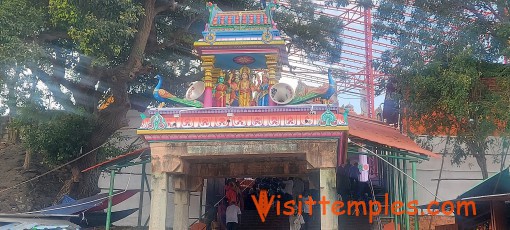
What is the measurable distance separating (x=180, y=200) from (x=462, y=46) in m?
7.74

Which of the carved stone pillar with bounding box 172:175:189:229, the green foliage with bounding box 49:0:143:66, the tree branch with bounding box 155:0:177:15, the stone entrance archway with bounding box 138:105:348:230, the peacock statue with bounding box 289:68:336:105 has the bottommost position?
the carved stone pillar with bounding box 172:175:189:229

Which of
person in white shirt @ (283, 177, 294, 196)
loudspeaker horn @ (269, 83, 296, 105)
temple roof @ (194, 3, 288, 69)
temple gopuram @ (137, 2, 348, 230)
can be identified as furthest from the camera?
person in white shirt @ (283, 177, 294, 196)

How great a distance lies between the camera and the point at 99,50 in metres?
13.5

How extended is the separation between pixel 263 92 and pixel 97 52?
16.2ft

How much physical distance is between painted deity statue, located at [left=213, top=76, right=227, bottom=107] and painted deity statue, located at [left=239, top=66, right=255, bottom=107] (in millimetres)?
350

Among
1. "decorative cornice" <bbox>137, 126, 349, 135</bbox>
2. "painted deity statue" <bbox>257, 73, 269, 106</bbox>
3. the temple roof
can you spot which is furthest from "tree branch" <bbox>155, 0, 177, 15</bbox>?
"decorative cornice" <bbox>137, 126, 349, 135</bbox>

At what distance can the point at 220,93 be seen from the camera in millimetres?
11297

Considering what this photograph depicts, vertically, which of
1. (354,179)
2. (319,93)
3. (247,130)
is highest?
(319,93)

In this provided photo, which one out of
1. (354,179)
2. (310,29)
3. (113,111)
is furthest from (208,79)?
(310,29)

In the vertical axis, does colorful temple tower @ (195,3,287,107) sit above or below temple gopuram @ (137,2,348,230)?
above

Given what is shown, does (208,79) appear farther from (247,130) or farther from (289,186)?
(289,186)

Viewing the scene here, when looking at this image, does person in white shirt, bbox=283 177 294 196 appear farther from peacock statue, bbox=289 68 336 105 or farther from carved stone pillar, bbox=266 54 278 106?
peacock statue, bbox=289 68 336 105

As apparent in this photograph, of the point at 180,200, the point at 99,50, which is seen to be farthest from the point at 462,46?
the point at 99,50

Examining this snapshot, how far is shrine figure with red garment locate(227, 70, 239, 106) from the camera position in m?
11.2
